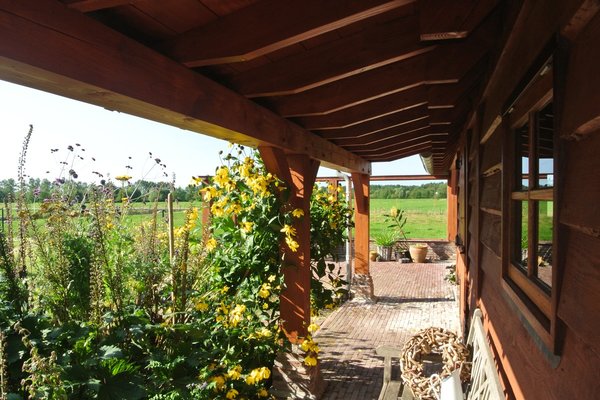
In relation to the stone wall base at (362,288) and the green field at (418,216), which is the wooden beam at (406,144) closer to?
the stone wall base at (362,288)

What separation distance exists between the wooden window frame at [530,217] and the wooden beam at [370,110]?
51.9 inches

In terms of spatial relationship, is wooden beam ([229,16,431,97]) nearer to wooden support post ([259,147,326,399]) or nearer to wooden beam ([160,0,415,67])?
wooden beam ([160,0,415,67])

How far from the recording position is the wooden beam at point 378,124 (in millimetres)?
3576

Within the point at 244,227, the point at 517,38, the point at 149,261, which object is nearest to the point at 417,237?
the point at 244,227

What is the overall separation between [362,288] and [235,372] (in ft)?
14.2

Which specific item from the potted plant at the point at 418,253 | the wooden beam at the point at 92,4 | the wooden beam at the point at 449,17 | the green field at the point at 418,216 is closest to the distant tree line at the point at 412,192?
the green field at the point at 418,216

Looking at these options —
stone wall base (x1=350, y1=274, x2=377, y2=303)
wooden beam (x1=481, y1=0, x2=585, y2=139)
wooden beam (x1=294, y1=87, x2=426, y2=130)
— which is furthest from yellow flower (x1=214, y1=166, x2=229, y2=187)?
stone wall base (x1=350, y1=274, x2=377, y2=303)

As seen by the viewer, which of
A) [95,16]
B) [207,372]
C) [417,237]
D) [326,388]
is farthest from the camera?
[417,237]

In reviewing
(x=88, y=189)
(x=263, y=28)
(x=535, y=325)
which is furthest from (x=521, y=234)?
(x=88, y=189)

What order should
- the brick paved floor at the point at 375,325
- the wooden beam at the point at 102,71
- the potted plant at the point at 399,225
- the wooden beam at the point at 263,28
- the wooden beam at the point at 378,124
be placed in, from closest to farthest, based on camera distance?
the wooden beam at the point at 102,71 → the wooden beam at the point at 263,28 → the wooden beam at the point at 378,124 → the brick paved floor at the point at 375,325 → the potted plant at the point at 399,225

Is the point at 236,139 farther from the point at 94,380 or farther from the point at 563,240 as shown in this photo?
the point at 563,240

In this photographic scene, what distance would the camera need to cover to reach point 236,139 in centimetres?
239

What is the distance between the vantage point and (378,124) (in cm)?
369

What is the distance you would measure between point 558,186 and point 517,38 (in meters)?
0.75
